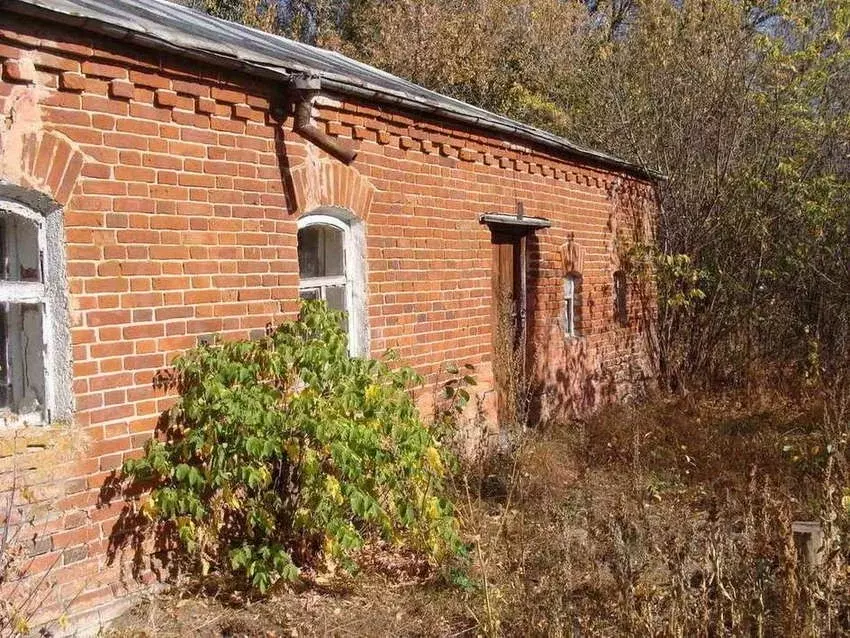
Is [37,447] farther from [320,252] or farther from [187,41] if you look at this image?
[320,252]

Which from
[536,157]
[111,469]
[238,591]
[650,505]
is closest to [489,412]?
[650,505]

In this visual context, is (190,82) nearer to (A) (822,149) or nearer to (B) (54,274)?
(B) (54,274)

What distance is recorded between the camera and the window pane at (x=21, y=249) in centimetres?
399

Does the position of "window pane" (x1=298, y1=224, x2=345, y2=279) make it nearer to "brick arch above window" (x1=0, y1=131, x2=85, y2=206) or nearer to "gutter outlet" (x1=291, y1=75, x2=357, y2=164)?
"gutter outlet" (x1=291, y1=75, x2=357, y2=164)

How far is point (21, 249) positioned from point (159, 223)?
29.0 inches

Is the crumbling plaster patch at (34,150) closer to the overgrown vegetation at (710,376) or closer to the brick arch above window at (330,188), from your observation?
the brick arch above window at (330,188)

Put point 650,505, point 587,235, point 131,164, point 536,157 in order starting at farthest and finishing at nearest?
1. point 587,235
2. point 536,157
3. point 650,505
4. point 131,164

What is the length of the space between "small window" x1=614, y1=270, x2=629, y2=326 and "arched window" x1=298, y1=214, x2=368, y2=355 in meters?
5.61

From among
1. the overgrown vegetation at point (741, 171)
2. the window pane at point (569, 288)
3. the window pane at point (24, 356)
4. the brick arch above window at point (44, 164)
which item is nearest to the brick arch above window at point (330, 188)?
the brick arch above window at point (44, 164)

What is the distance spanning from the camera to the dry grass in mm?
3408

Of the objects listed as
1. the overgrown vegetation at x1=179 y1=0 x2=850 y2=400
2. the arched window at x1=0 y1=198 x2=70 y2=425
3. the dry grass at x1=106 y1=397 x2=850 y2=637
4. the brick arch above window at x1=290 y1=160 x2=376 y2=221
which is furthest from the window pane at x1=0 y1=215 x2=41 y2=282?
the overgrown vegetation at x1=179 y1=0 x2=850 y2=400

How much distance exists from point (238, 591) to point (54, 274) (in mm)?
2063

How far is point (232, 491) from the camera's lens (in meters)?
4.45

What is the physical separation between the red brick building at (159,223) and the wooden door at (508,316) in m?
0.61
